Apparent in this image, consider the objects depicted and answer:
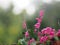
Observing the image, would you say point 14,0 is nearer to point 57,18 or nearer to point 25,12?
point 25,12

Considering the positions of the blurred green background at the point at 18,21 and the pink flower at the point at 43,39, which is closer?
the pink flower at the point at 43,39

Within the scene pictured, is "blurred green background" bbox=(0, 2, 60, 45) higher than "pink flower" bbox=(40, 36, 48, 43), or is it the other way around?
"blurred green background" bbox=(0, 2, 60, 45)

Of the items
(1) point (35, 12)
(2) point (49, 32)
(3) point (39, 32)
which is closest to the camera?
(2) point (49, 32)

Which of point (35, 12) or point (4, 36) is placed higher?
point (35, 12)

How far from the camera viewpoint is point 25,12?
164cm

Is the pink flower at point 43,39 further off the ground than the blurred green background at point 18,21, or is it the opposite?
the blurred green background at point 18,21

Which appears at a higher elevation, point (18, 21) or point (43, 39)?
point (18, 21)

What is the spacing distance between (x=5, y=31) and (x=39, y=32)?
39 cm

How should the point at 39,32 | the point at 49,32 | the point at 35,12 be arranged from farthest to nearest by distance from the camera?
the point at 35,12 < the point at 39,32 < the point at 49,32

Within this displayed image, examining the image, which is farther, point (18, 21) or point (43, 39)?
point (18, 21)

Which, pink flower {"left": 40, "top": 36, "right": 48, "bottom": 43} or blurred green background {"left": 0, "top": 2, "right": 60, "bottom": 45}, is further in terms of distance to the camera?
blurred green background {"left": 0, "top": 2, "right": 60, "bottom": 45}

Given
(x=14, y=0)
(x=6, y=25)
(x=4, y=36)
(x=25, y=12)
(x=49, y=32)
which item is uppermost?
(x=14, y=0)

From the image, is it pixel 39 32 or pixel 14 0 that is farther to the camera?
pixel 14 0

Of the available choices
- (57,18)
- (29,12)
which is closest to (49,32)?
(57,18)
